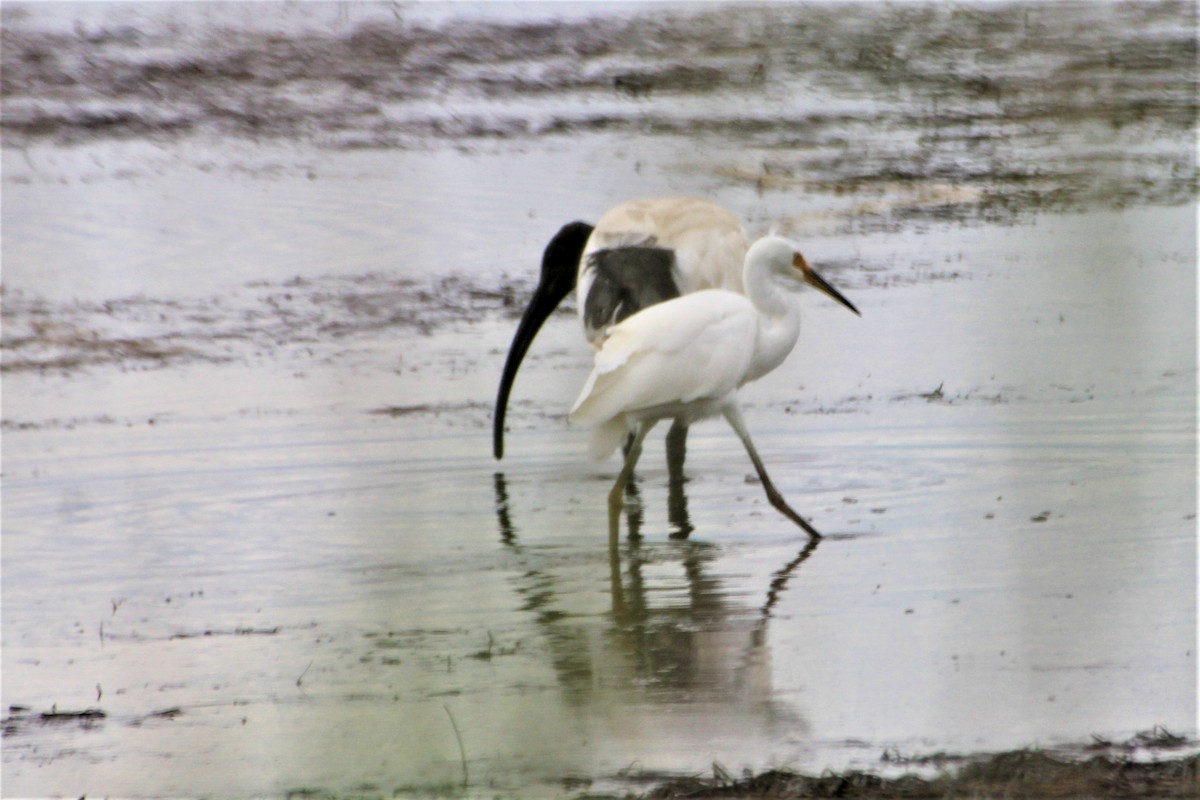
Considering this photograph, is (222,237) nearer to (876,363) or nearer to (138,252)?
(138,252)

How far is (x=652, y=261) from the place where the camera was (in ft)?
20.4

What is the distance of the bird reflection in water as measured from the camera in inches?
143

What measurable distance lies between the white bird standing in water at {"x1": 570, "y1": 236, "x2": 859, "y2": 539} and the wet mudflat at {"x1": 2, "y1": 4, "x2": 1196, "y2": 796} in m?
0.32

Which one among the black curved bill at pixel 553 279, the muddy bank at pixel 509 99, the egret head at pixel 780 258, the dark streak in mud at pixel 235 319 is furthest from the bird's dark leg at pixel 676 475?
the dark streak in mud at pixel 235 319

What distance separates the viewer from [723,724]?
11.0 feet

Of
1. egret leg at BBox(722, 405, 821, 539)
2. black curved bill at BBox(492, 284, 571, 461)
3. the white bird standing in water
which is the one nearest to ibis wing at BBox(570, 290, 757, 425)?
the white bird standing in water

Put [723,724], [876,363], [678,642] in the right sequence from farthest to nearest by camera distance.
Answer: [876,363] < [678,642] < [723,724]

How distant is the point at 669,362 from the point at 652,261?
110 centimetres

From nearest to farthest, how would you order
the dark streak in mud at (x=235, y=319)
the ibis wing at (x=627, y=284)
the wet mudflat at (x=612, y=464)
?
the wet mudflat at (x=612, y=464), the ibis wing at (x=627, y=284), the dark streak in mud at (x=235, y=319)

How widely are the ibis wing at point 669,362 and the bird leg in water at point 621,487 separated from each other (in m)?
0.21

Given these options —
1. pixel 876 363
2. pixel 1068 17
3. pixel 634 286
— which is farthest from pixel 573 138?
pixel 1068 17

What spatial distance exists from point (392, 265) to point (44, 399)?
294cm

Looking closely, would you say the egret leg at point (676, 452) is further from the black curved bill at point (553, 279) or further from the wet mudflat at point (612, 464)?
the black curved bill at point (553, 279)

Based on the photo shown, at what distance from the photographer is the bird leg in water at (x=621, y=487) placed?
5.33m
